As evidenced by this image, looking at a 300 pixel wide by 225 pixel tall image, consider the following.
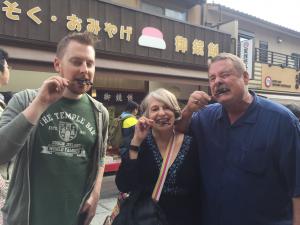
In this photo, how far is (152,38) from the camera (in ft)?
27.9

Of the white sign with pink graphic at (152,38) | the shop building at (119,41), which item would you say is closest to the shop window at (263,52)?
the shop building at (119,41)

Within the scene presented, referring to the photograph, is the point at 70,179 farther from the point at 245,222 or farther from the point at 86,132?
the point at 245,222

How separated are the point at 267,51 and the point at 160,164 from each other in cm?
1424

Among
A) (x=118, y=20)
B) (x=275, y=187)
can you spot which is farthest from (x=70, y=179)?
(x=118, y=20)

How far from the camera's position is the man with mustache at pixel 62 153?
1.89 meters

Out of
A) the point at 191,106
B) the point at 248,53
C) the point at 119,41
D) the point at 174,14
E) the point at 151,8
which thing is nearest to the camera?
the point at 191,106

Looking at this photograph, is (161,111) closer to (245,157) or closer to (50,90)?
(245,157)

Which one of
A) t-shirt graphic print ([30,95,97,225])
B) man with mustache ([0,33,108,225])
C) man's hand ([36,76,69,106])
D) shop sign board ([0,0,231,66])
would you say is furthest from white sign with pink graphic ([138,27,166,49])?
man's hand ([36,76,69,106])

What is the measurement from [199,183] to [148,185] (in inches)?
14.7

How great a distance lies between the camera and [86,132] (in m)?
2.09

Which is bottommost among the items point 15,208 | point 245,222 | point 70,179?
point 245,222

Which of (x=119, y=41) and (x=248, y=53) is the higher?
(x=248, y=53)

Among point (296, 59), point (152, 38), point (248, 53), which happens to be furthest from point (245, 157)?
point (296, 59)

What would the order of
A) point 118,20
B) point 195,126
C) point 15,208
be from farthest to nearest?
point 118,20
point 195,126
point 15,208
